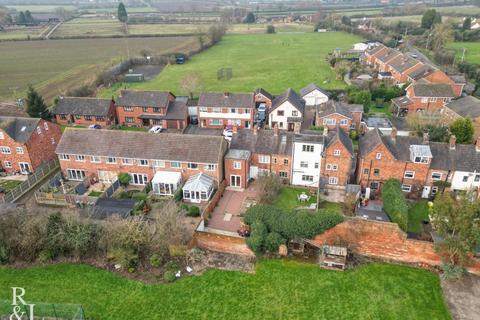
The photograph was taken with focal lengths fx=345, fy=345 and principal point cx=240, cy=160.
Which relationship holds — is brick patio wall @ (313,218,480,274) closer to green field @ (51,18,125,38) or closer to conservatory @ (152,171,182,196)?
conservatory @ (152,171,182,196)

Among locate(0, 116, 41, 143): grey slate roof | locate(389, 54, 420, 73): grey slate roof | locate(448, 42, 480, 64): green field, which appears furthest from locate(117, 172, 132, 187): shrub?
locate(448, 42, 480, 64): green field

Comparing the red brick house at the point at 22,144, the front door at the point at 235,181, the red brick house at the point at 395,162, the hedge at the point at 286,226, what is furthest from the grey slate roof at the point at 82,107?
the red brick house at the point at 395,162

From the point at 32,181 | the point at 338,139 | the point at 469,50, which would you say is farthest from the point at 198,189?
the point at 469,50

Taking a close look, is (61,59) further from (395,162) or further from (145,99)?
(395,162)

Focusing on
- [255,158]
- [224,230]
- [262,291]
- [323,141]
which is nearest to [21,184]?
[224,230]

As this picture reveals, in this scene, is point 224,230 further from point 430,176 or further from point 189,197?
point 430,176

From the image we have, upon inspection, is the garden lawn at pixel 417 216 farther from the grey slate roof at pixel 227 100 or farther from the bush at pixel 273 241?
the grey slate roof at pixel 227 100
